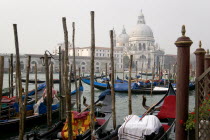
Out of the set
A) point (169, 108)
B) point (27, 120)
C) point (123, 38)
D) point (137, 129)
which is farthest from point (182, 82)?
point (123, 38)

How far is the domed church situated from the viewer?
51.5m

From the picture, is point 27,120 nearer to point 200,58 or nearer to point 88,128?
point 88,128

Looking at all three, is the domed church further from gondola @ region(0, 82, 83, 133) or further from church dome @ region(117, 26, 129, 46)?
gondola @ region(0, 82, 83, 133)

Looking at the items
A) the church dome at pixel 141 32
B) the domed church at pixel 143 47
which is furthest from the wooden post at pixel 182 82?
the church dome at pixel 141 32

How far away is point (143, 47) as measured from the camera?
176 feet

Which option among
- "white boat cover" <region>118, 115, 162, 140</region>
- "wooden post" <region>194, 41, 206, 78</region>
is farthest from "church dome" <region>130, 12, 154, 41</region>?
"wooden post" <region>194, 41, 206, 78</region>

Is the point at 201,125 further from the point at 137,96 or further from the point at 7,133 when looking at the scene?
the point at 137,96

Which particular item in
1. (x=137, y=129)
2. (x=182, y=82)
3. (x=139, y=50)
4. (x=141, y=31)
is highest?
(x=141, y=31)

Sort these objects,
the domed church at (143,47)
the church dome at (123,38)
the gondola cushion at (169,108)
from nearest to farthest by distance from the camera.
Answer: the gondola cushion at (169,108) < the domed church at (143,47) < the church dome at (123,38)

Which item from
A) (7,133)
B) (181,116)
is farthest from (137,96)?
(181,116)

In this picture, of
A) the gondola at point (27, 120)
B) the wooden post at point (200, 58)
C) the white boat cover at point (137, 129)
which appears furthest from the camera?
the gondola at point (27, 120)

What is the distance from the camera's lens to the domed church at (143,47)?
51456 mm

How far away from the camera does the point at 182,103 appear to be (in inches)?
103

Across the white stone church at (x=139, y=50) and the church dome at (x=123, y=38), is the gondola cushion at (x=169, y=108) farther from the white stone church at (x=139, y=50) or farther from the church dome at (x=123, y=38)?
the church dome at (x=123, y=38)
